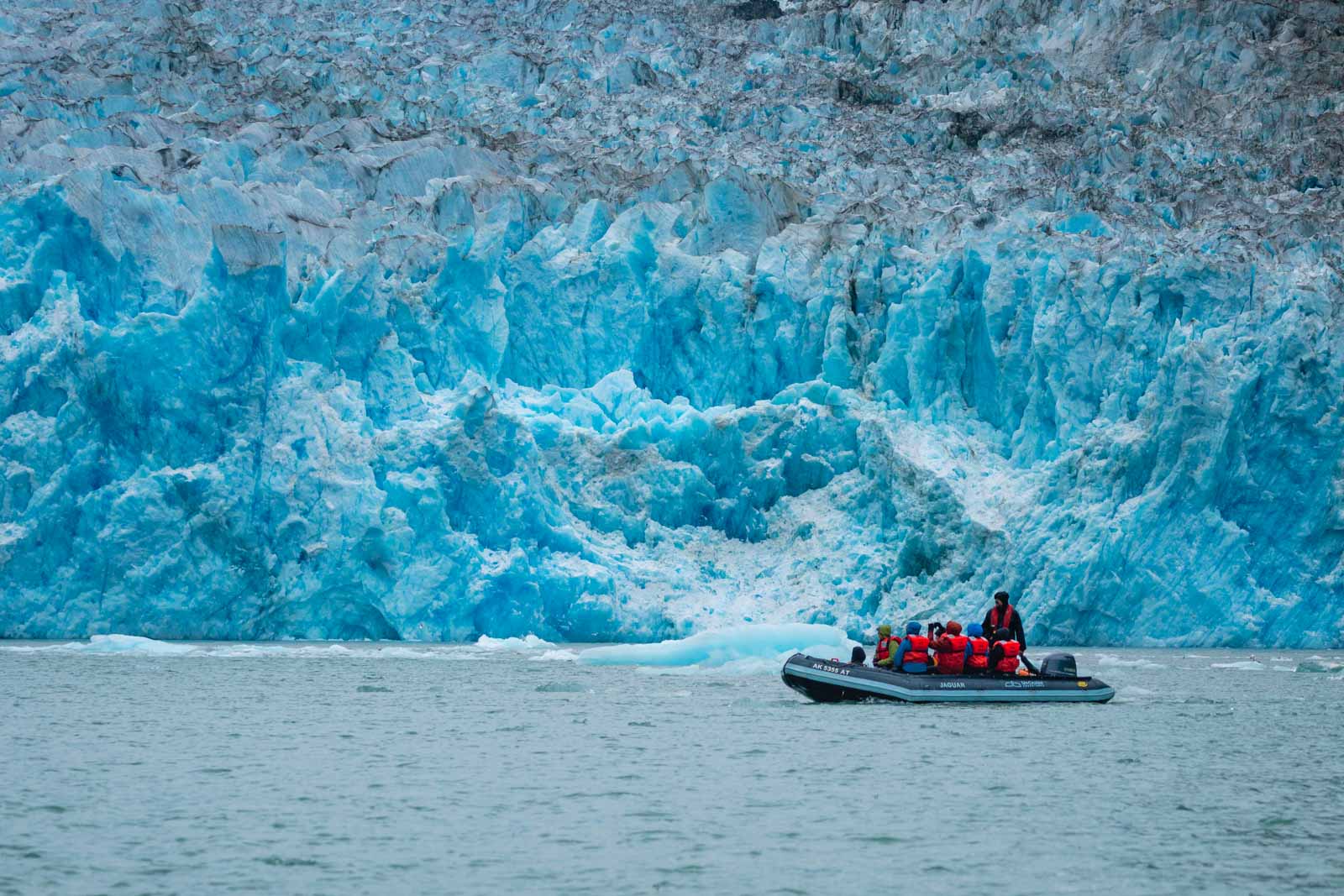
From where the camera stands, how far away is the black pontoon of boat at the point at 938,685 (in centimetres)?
1521

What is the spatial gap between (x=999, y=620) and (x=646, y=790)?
6.95 m

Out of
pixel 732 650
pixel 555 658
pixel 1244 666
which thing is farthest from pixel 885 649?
pixel 1244 666

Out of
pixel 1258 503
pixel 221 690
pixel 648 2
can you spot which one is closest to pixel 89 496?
pixel 221 690

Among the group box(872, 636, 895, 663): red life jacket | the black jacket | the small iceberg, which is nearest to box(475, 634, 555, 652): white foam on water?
box(872, 636, 895, 663): red life jacket

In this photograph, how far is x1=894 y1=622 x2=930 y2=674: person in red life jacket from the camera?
15414 millimetres

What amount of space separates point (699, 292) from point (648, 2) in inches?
754

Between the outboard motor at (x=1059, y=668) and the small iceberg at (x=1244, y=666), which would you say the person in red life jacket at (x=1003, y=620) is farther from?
the small iceberg at (x=1244, y=666)

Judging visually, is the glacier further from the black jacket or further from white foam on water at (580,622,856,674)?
the black jacket

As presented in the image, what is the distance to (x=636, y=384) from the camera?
27047mm

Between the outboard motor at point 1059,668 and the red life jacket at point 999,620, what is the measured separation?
1.86 feet

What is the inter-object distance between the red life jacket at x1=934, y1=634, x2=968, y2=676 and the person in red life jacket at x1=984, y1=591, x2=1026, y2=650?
0.43 metres

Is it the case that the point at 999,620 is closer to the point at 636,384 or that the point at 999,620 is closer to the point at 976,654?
the point at 976,654

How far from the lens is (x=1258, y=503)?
2325 cm

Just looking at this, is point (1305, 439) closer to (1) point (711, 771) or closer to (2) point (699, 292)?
(2) point (699, 292)
